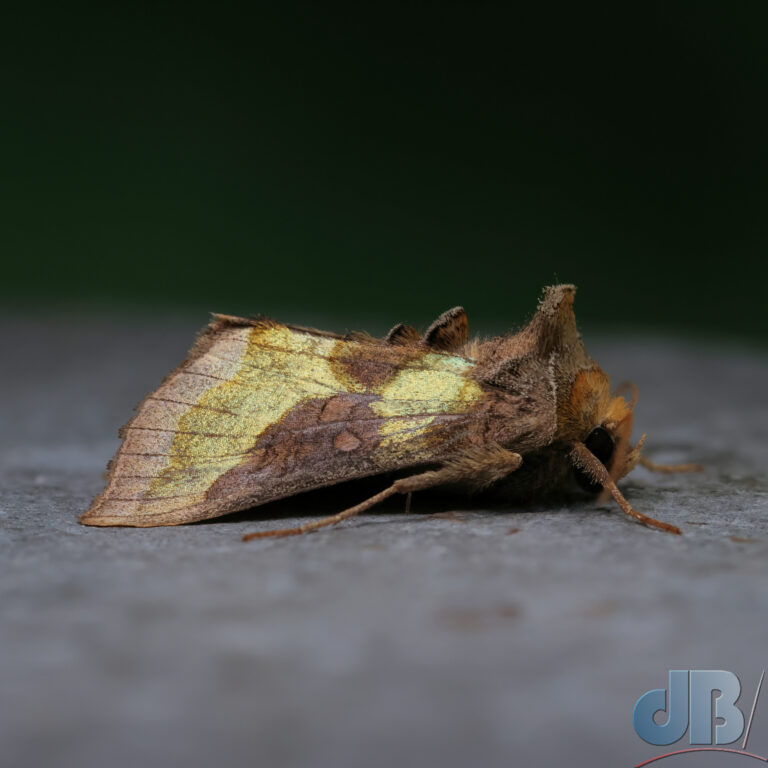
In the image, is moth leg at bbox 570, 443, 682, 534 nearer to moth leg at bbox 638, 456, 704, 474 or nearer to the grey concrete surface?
the grey concrete surface

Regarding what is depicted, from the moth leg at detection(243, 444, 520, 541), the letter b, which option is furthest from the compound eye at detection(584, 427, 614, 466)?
the letter b

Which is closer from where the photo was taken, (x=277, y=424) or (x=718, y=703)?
(x=718, y=703)

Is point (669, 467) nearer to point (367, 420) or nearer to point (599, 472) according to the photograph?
point (599, 472)

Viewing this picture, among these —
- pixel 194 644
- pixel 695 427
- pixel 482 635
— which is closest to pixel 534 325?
pixel 482 635

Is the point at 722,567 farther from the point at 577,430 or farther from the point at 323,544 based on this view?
the point at 323,544

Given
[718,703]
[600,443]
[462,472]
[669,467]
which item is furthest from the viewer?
[669,467]

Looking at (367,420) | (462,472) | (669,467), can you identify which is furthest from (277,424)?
(669,467)

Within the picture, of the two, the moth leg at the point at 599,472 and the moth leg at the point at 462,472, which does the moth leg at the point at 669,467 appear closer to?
the moth leg at the point at 599,472

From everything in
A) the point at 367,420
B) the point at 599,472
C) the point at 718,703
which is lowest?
the point at 718,703
